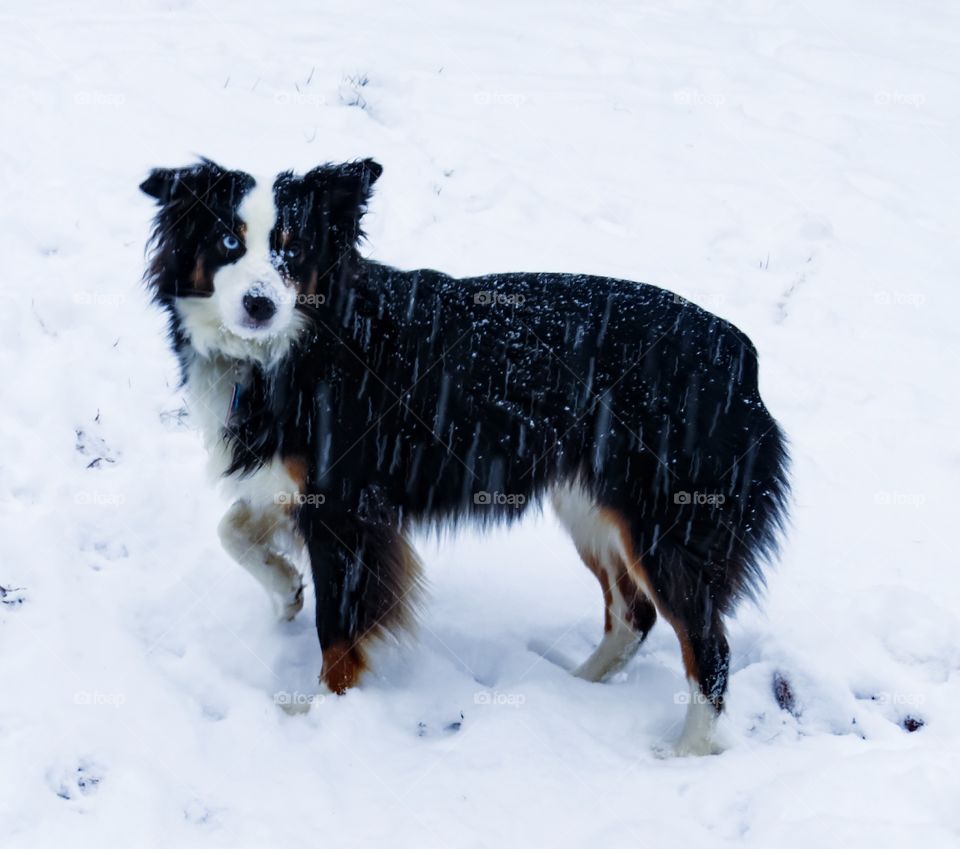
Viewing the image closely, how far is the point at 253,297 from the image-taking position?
350 cm

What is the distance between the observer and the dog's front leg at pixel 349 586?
3.85 m

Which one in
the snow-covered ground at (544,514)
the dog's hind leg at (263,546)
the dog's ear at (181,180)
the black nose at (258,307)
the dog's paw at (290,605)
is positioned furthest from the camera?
the dog's paw at (290,605)

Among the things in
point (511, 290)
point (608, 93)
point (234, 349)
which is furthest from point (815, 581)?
point (608, 93)

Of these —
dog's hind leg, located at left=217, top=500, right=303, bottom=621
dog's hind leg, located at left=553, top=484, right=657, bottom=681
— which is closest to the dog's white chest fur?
dog's hind leg, located at left=217, top=500, right=303, bottom=621

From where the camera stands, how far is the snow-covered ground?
331 cm

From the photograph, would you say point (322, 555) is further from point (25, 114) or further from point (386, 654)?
point (25, 114)

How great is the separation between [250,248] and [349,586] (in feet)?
4.27

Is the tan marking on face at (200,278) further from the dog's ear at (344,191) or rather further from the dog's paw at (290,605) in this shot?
the dog's paw at (290,605)

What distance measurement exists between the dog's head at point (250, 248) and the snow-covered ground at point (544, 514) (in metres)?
1.19

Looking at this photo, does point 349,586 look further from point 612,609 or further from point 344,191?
point 344,191

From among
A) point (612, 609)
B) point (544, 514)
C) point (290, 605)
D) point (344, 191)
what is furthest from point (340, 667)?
point (344, 191)

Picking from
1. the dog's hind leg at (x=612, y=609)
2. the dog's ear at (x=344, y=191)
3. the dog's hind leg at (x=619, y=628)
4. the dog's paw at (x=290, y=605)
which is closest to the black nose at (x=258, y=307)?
the dog's ear at (x=344, y=191)

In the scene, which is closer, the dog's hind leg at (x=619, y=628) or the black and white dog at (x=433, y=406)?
the black and white dog at (x=433, y=406)

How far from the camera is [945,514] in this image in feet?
16.6
